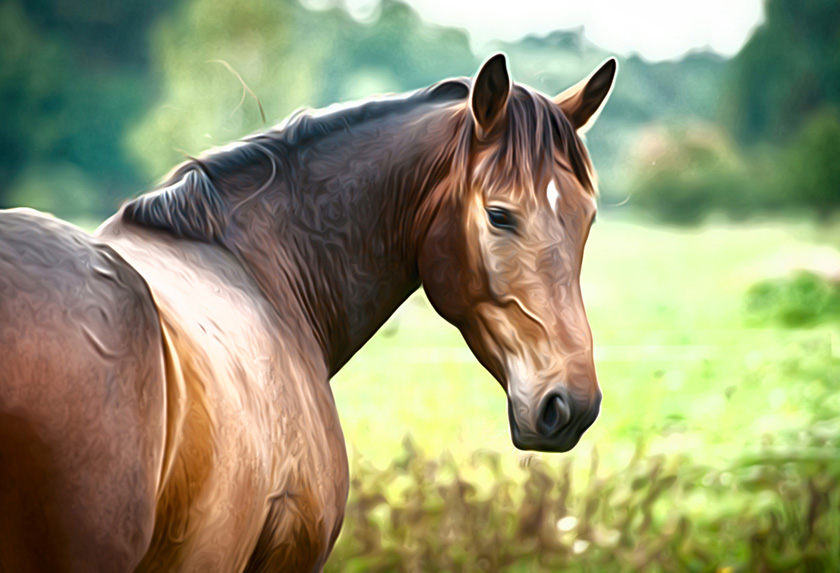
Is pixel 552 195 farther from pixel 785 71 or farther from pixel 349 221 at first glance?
pixel 785 71

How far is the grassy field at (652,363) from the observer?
348 centimetres

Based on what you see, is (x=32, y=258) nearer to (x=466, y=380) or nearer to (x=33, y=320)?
(x=33, y=320)

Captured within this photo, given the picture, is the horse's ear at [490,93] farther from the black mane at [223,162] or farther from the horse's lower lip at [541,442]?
the horse's lower lip at [541,442]

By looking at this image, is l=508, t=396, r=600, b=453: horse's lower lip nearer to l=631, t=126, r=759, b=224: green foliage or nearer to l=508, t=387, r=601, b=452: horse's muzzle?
l=508, t=387, r=601, b=452: horse's muzzle

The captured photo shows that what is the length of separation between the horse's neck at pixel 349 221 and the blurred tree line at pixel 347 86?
89.8 inches

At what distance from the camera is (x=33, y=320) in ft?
3.22

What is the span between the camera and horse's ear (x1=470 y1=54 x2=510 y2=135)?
1.54 metres

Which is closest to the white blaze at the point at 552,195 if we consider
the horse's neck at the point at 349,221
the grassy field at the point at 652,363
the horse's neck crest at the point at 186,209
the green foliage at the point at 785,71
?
the horse's neck at the point at 349,221

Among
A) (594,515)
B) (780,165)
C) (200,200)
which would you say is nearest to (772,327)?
(780,165)

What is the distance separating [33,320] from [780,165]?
441 cm

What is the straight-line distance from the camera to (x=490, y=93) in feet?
5.17

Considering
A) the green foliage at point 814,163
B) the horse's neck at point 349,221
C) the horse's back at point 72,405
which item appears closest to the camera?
the horse's back at point 72,405

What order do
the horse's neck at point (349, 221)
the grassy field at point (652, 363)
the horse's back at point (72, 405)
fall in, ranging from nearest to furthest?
the horse's back at point (72, 405) < the horse's neck at point (349, 221) < the grassy field at point (652, 363)

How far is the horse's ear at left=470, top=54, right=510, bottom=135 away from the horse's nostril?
0.58m
